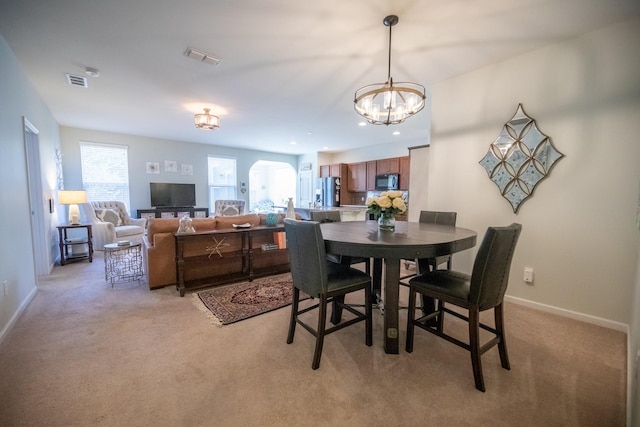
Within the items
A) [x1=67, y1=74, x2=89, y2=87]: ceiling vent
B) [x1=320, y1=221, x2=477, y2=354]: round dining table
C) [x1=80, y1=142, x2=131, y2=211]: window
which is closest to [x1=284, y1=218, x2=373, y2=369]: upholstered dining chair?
[x1=320, y1=221, x2=477, y2=354]: round dining table

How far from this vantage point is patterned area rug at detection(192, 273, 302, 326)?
2.46m

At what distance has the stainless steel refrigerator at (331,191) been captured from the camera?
7664 mm

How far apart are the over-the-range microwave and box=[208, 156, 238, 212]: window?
421 cm

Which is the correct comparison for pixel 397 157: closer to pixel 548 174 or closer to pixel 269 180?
pixel 548 174

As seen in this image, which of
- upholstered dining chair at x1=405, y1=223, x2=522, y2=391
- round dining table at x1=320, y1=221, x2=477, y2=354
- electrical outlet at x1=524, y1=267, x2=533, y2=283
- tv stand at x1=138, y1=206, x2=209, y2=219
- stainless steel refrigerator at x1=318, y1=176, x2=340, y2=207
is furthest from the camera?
stainless steel refrigerator at x1=318, y1=176, x2=340, y2=207

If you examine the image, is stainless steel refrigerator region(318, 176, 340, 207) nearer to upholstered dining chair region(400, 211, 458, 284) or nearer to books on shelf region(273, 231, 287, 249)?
books on shelf region(273, 231, 287, 249)

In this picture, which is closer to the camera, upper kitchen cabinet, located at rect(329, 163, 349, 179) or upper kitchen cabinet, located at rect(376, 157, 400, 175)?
upper kitchen cabinet, located at rect(376, 157, 400, 175)

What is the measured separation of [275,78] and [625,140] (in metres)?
3.36

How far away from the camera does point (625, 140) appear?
7.02ft

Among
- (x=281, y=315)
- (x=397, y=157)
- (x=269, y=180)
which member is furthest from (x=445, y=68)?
(x=269, y=180)

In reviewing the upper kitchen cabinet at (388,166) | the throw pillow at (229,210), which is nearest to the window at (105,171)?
the throw pillow at (229,210)

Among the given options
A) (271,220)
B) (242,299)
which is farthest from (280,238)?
(242,299)

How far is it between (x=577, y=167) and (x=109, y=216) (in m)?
7.31

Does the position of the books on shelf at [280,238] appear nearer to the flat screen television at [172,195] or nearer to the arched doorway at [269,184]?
the flat screen television at [172,195]
